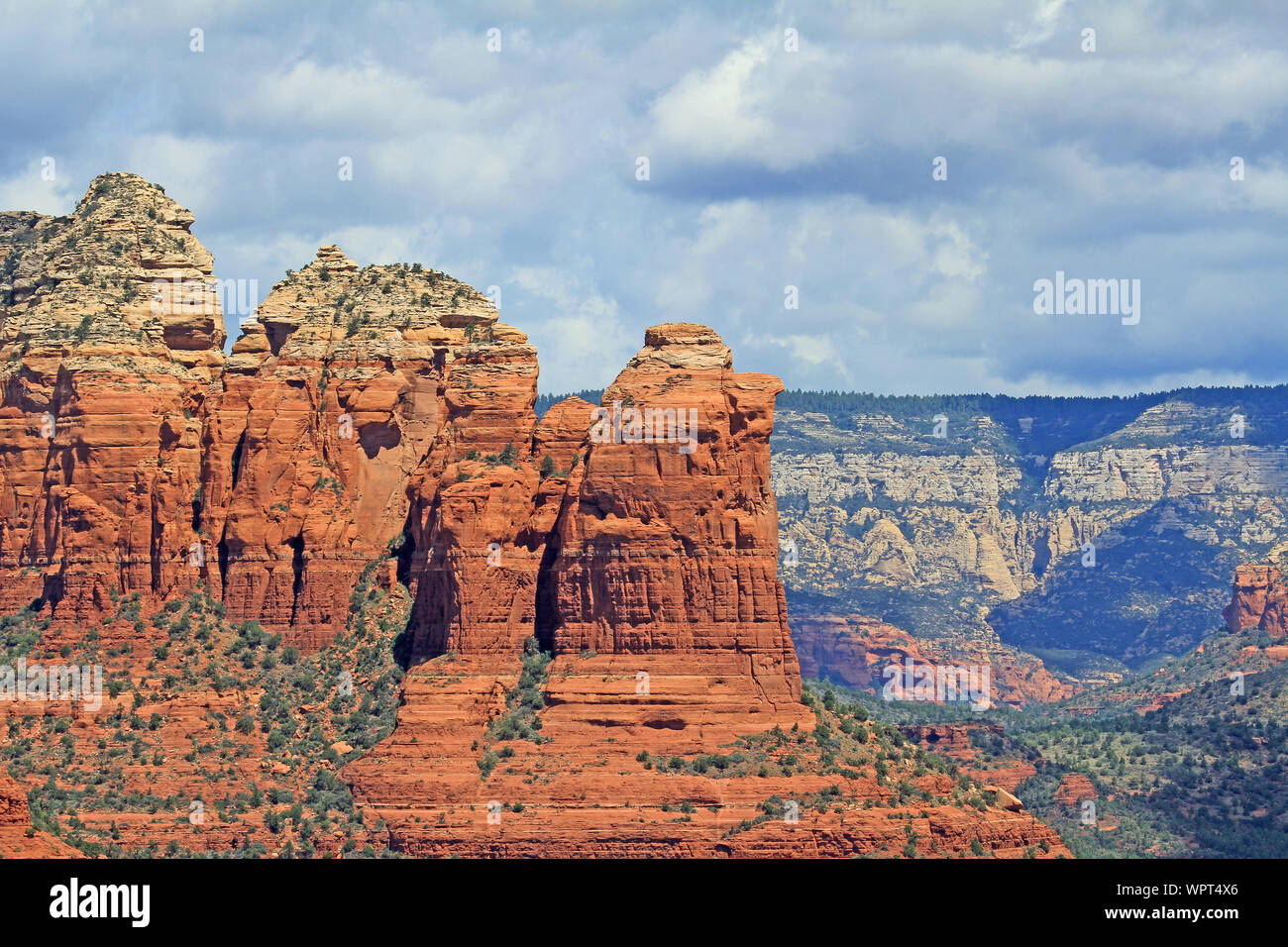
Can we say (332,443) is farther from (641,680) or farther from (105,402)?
(641,680)

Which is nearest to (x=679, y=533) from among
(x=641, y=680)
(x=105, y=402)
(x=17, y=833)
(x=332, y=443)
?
(x=641, y=680)

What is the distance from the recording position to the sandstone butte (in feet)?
433

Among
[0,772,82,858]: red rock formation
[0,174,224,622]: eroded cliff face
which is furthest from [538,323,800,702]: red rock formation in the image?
[0,772,82,858]: red rock formation

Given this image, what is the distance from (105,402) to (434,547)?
18.9 meters

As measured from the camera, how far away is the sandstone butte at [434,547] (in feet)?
433

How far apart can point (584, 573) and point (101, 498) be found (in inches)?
1060

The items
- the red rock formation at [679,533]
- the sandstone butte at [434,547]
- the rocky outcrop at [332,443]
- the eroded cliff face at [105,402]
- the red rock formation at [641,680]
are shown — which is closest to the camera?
the red rock formation at [641,680]

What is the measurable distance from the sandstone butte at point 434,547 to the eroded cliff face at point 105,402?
0.17 meters

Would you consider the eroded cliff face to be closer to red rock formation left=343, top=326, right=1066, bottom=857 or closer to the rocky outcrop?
the rocky outcrop

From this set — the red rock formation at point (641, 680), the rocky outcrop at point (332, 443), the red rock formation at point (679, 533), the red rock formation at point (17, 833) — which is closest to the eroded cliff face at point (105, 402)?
the rocky outcrop at point (332, 443)

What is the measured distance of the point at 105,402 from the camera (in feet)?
485

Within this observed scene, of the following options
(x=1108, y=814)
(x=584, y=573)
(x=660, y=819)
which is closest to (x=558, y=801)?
(x=660, y=819)

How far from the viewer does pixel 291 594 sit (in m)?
152

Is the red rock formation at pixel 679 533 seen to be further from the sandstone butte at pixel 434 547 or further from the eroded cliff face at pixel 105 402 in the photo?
the eroded cliff face at pixel 105 402
